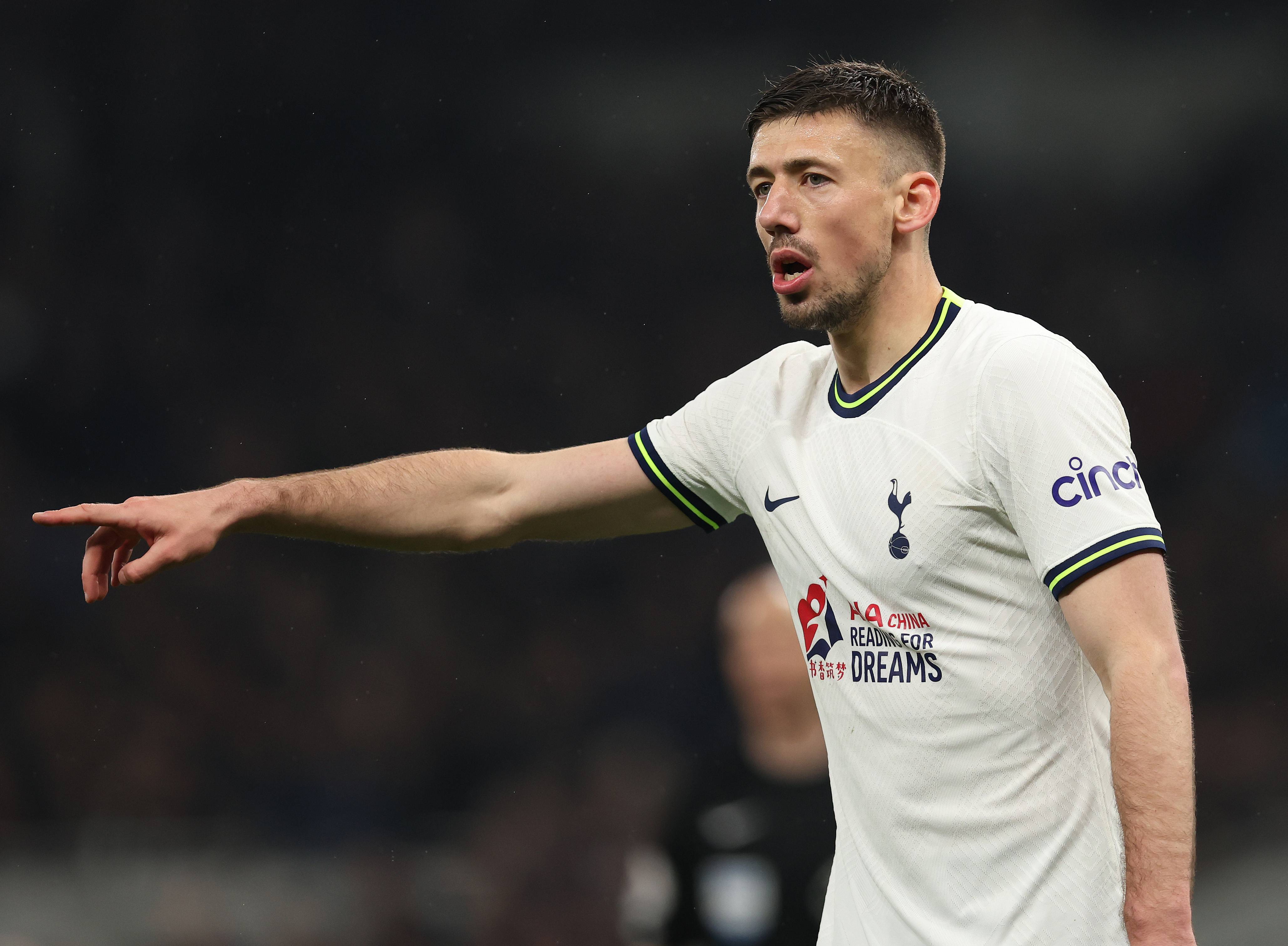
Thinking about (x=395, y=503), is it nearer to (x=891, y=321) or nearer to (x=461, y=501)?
(x=461, y=501)

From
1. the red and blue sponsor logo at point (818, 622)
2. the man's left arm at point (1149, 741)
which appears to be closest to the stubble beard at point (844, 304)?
the red and blue sponsor logo at point (818, 622)

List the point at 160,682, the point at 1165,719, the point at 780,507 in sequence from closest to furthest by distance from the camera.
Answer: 1. the point at 1165,719
2. the point at 780,507
3. the point at 160,682

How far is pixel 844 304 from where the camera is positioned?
2.30 meters

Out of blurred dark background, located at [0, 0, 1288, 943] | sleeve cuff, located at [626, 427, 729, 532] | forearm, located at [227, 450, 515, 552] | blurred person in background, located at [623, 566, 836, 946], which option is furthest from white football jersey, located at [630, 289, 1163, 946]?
blurred dark background, located at [0, 0, 1288, 943]

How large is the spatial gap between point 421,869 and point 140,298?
3.51 m

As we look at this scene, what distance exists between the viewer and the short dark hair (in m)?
2.34

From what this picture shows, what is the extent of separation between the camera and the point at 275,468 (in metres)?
7.51

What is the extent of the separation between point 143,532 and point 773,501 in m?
1.01

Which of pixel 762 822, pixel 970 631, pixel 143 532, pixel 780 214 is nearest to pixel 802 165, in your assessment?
pixel 780 214

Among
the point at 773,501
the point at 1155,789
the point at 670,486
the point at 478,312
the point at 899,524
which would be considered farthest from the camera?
the point at 478,312

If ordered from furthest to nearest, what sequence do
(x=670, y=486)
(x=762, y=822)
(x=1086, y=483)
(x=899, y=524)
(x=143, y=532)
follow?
(x=762, y=822), (x=670, y=486), (x=143, y=532), (x=899, y=524), (x=1086, y=483)

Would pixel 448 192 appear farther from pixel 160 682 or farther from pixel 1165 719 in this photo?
pixel 1165 719

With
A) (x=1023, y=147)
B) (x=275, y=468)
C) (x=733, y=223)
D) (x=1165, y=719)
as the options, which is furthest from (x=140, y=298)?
(x=1165, y=719)

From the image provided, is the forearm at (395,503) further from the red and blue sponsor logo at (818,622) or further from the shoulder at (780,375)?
the red and blue sponsor logo at (818,622)
